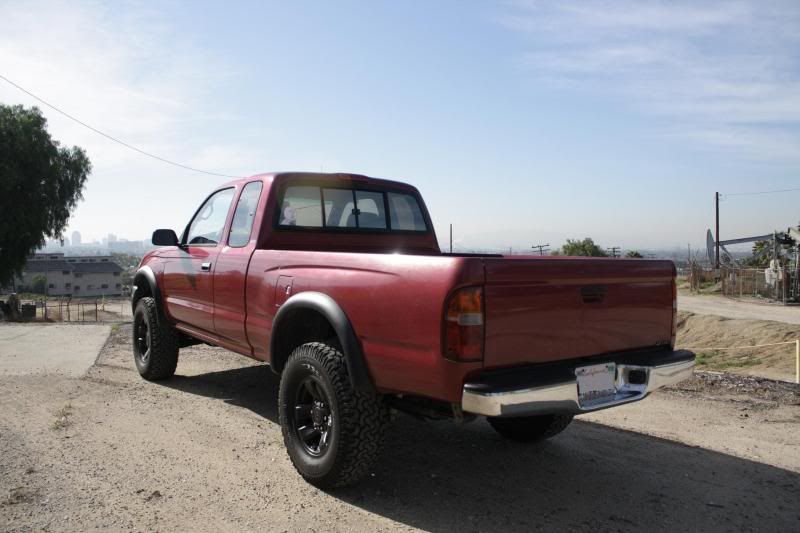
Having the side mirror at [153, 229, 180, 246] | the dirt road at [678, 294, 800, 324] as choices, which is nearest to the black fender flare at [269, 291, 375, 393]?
the side mirror at [153, 229, 180, 246]

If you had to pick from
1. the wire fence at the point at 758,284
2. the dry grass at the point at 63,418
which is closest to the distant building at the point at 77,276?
the wire fence at the point at 758,284

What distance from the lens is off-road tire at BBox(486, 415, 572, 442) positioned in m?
4.17

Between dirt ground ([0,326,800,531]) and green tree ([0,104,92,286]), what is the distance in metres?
29.1

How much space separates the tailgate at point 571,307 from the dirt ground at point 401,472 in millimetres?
931

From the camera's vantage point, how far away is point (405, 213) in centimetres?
546

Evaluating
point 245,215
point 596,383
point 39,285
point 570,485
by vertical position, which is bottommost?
point 39,285

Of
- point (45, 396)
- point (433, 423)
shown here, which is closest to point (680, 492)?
point (433, 423)

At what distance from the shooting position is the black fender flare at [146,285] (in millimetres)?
6094

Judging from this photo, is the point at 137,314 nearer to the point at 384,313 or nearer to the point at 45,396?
the point at 45,396

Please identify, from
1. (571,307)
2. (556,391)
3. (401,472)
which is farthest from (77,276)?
(556,391)

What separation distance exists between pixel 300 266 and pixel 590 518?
2.25 metres

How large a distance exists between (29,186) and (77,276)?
74.3 meters

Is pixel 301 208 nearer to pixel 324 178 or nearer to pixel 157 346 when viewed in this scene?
pixel 324 178

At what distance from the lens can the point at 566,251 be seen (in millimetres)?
37781
